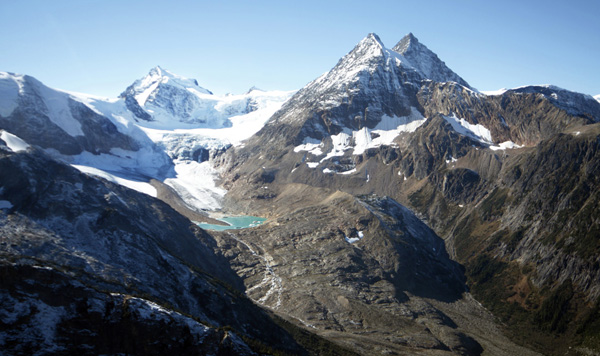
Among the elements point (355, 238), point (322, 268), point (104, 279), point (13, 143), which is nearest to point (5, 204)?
point (13, 143)

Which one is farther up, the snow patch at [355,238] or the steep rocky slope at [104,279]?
the snow patch at [355,238]

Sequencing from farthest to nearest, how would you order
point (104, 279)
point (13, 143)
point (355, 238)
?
point (355, 238) < point (13, 143) < point (104, 279)

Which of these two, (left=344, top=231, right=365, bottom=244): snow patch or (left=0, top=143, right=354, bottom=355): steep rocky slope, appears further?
(left=344, top=231, right=365, bottom=244): snow patch

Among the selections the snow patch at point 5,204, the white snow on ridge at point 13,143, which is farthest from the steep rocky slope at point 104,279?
the white snow on ridge at point 13,143

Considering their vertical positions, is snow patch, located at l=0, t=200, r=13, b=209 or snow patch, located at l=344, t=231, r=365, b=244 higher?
snow patch, located at l=344, t=231, r=365, b=244

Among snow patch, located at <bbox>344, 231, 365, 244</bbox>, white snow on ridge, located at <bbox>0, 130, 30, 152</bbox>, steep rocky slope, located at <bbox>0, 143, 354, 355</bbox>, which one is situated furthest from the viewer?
snow patch, located at <bbox>344, 231, 365, 244</bbox>

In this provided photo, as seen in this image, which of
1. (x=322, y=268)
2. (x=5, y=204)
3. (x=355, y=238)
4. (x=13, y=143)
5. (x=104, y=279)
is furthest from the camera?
(x=355, y=238)

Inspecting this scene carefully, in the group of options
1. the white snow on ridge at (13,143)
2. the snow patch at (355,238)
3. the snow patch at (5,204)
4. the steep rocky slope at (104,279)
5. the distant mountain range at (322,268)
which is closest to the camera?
the steep rocky slope at (104,279)

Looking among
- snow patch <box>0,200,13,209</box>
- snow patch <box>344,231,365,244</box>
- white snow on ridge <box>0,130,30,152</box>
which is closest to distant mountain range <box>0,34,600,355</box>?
snow patch <box>0,200,13,209</box>

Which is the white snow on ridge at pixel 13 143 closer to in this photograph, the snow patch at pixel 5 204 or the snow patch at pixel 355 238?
the snow patch at pixel 5 204

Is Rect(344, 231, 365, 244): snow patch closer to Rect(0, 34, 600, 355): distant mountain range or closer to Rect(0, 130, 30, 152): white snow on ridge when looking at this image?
Rect(0, 34, 600, 355): distant mountain range

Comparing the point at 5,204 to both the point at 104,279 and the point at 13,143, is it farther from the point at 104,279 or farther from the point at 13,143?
the point at 104,279

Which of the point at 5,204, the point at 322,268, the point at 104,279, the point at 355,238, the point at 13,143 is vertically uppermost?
the point at 13,143
